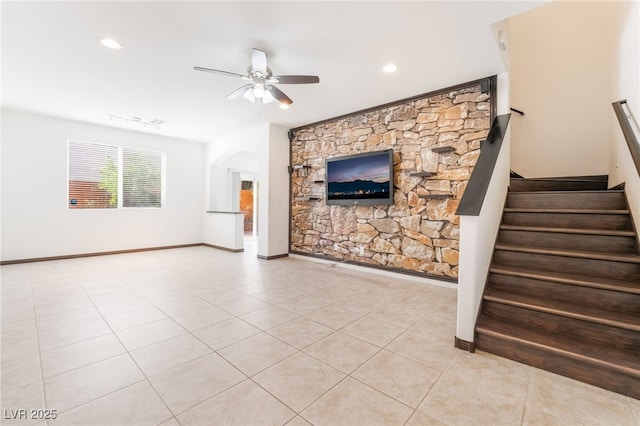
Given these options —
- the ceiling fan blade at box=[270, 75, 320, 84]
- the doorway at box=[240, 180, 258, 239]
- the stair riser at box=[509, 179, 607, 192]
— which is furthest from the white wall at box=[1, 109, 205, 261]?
the stair riser at box=[509, 179, 607, 192]

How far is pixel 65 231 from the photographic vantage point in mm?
5598

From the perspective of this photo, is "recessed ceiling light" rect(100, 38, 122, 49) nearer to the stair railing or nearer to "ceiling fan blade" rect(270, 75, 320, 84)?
"ceiling fan blade" rect(270, 75, 320, 84)

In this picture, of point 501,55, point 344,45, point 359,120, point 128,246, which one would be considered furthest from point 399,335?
point 128,246

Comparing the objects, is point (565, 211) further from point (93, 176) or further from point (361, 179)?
point (93, 176)

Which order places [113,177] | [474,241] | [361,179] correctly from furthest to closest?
[113,177] < [361,179] < [474,241]

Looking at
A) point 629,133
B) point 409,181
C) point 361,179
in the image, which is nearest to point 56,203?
point 361,179

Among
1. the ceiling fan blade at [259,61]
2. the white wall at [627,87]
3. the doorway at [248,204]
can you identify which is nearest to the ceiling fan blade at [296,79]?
the ceiling fan blade at [259,61]

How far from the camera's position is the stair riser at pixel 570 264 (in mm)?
2193

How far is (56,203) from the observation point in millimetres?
5457

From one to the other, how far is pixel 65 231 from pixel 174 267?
2.71 meters

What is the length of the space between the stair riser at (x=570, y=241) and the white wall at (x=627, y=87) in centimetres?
21

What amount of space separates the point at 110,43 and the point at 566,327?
4.92 metres

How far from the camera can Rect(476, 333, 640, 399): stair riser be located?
1664 millimetres

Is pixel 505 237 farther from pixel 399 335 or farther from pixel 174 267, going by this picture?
pixel 174 267
